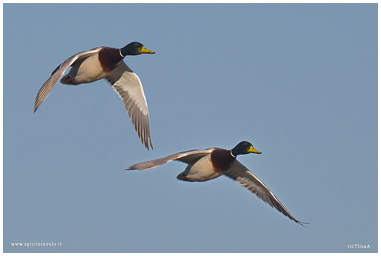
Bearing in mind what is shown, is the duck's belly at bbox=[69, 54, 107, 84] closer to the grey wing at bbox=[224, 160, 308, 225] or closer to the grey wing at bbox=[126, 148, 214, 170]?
the grey wing at bbox=[126, 148, 214, 170]

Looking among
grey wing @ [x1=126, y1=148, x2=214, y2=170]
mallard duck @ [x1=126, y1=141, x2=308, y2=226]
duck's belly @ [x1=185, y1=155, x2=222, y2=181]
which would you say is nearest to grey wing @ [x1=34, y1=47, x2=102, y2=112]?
grey wing @ [x1=126, y1=148, x2=214, y2=170]

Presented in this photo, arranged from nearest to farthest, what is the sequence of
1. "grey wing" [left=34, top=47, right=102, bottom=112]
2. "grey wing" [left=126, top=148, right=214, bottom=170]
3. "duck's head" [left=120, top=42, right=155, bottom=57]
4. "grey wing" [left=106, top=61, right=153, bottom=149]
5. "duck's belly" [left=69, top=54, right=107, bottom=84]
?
1. "grey wing" [left=126, top=148, right=214, bottom=170]
2. "grey wing" [left=34, top=47, right=102, bottom=112]
3. "duck's belly" [left=69, top=54, right=107, bottom=84]
4. "duck's head" [left=120, top=42, right=155, bottom=57]
5. "grey wing" [left=106, top=61, right=153, bottom=149]

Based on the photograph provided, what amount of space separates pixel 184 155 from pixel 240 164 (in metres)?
2.27

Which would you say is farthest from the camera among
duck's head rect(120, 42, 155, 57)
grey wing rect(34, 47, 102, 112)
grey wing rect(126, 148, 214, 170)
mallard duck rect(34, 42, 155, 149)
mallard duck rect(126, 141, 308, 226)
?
duck's head rect(120, 42, 155, 57)

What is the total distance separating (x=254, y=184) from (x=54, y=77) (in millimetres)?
5525

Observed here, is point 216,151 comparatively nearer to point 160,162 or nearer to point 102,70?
point 160,162

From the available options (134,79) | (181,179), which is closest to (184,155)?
(181,179)

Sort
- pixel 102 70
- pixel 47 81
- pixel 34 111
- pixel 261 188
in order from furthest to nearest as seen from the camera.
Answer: pixel 261 188, pixel 102 70, pixel 47 81, pixel 34 111

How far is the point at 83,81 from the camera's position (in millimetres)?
17578

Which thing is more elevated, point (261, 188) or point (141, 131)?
point (141, 131)

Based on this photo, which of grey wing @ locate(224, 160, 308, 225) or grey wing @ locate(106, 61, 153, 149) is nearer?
grey wing @ locate(224, 160, 308, 225)

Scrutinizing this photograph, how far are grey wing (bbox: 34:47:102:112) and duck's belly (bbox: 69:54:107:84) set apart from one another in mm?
183

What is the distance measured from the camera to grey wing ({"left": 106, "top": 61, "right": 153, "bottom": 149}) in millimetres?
19078

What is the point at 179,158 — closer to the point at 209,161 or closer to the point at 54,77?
the point at 209,161
